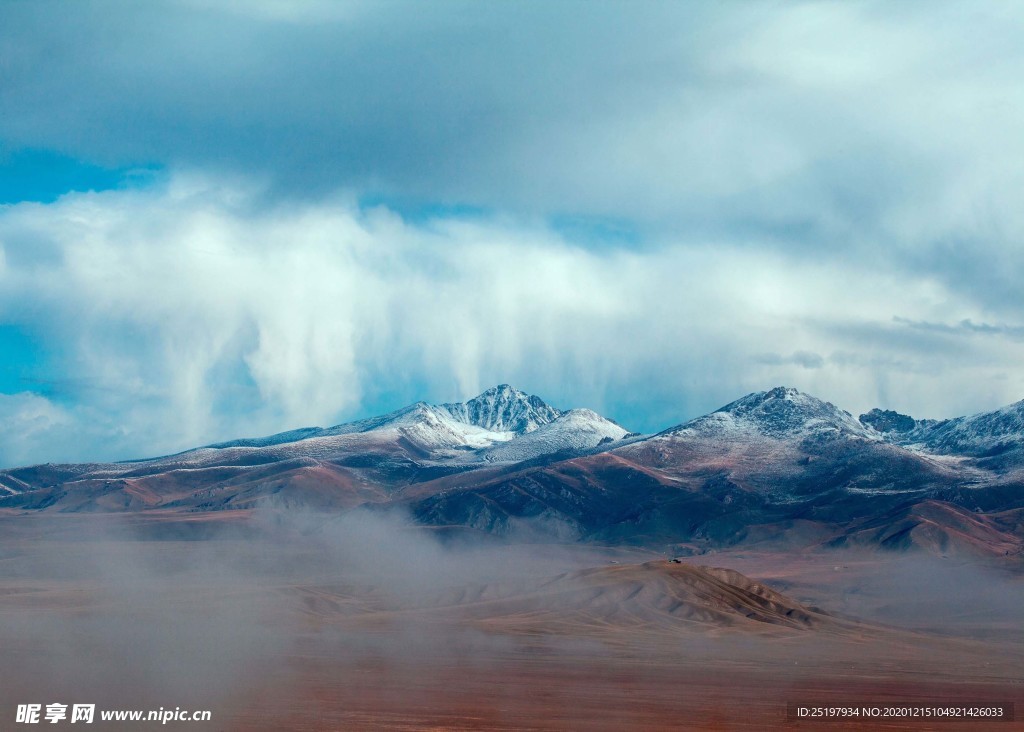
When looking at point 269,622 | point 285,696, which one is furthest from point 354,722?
point 269,622

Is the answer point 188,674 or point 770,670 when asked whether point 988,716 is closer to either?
point 770,670

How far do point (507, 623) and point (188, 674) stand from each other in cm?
8561

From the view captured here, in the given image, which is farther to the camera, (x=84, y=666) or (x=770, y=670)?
(x=770, y=670)

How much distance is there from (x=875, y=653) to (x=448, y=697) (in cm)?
9084

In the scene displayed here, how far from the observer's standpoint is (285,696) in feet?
364

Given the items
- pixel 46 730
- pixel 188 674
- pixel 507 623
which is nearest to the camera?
pixel 46 730

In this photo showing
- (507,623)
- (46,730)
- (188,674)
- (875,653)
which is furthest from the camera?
A: (507,623)

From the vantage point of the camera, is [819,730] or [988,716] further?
[988,716]

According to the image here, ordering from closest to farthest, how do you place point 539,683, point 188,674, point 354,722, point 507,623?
point 354,722
point 188,674
point 539,683
point 507,623

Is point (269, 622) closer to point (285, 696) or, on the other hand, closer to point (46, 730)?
point (285, 696)

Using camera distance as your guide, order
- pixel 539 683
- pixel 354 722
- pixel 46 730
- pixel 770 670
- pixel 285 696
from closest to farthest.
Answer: pixel 46 730, pixel 354 722, pixel 285 696, pixel 539 683, pixel 770 670

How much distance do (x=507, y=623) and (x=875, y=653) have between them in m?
59.4

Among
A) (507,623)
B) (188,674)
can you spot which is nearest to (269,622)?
(507,623)

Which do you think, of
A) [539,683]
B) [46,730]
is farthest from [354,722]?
[539,683]
